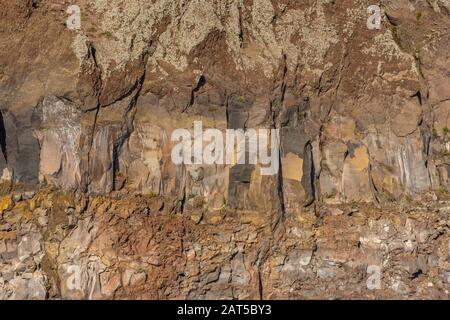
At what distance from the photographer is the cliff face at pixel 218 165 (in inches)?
637

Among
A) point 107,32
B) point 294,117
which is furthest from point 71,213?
point 294,117

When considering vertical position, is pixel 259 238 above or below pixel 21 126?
below

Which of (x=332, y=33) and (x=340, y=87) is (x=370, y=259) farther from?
(x=332, y=33)

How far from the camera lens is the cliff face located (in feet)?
53.1

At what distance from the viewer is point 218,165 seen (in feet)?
55.5

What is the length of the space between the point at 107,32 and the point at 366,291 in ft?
30.9

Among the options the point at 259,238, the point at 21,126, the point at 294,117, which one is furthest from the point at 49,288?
the point at 294,117

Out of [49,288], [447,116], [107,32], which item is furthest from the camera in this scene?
[447,116]

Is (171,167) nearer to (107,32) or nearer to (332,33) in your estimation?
(107,32)

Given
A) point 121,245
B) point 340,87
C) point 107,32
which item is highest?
point 107,32

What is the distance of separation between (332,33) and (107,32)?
605cm

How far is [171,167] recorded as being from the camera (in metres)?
16.8

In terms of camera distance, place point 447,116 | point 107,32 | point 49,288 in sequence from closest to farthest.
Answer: point 49,288
point 107,32
point 447,116

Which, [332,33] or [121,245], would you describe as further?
[332,33]
